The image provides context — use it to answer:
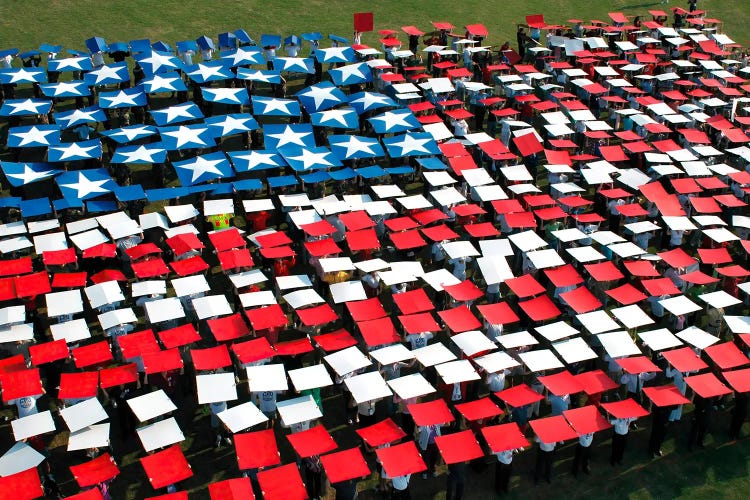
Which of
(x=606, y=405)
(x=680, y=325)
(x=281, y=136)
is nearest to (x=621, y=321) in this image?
(x=680, y=325)

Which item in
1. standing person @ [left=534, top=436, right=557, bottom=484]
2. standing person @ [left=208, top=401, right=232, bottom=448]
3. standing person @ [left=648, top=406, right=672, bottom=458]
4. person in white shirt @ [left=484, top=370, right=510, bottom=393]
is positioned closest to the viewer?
standing person @ [left=534, top=436, right=557, bottom=484]

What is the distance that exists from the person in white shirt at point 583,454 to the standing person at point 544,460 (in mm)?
524

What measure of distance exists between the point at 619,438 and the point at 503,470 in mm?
2898

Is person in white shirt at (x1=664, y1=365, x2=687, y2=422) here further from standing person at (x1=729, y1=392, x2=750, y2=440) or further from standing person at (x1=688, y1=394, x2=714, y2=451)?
standing person at (x1=729, y1=392, x2=750, y2=440)

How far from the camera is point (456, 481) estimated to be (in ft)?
52.2

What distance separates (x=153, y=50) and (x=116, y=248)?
14.9m

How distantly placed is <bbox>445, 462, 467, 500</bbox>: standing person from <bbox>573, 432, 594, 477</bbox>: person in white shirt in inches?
110

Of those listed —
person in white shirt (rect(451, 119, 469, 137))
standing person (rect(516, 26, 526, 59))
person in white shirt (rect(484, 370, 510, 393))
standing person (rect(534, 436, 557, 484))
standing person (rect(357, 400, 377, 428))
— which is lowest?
standing person (rect(534, 436, 557, 484))

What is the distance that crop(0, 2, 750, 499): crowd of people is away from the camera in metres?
16.7

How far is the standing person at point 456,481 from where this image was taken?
51.9 feet

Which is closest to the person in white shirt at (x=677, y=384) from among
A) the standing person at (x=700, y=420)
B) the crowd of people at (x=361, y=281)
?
the crowd of people at (x=361, y=281)

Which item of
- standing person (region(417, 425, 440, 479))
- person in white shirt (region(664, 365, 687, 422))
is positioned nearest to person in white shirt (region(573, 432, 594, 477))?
person in white shirt (region(664, 365, 687, 422))

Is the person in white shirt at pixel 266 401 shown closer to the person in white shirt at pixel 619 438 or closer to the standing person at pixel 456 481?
the standing person at pixel 456 481

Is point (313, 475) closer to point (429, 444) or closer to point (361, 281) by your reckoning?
point (429, 444)
